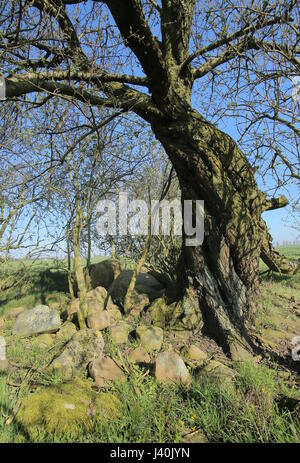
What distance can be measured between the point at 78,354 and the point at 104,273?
3.30 m

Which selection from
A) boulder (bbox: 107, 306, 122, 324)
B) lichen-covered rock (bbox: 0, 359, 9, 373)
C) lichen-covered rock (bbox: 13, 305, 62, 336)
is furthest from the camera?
boulder (bbox: 107, 306, 122, 324)

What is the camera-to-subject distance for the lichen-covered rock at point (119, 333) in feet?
15.5

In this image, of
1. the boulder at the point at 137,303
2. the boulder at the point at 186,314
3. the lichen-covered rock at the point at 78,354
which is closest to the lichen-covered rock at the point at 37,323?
the lichen-covered rock at the point at 78,354

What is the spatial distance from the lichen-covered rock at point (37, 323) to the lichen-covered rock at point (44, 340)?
0.36 ft

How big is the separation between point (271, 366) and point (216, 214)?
2152 millimetres

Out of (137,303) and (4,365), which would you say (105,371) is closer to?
(4,365)

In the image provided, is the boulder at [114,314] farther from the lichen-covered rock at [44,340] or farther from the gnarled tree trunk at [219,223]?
the gnarled tree trunk at [219,223]

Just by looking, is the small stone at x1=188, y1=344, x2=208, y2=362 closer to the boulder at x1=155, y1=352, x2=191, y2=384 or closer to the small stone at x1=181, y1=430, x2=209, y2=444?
the boulder at x1=155, y1=352, x2=191, y2=384

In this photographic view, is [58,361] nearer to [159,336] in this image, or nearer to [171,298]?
[159,336]

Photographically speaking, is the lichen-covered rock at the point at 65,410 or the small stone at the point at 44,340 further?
the small stone at the point at 44,340

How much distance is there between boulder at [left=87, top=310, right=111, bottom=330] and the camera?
5051 millimetres

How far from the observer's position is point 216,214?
4996 mm

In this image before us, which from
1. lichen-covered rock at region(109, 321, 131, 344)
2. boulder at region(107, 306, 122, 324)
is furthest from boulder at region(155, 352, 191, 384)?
boulder at region(107, 306, 122, 324)

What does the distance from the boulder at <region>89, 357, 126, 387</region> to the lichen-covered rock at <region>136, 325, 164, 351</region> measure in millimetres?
750
